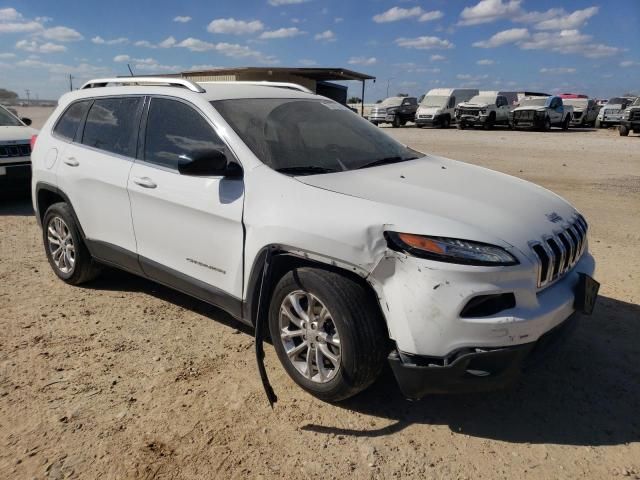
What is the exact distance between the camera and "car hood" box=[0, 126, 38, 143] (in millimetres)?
8227

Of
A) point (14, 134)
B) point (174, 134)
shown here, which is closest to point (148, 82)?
point (174, 134)

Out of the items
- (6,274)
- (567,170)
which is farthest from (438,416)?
(567,170)

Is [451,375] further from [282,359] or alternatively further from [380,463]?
[282,359]

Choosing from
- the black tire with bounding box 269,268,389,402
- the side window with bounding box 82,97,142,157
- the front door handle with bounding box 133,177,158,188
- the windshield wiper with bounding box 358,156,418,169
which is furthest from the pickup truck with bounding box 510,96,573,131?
the black tire with bounding box 269,268,389,402

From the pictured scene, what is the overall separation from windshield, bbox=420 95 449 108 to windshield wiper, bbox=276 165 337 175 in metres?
28.6

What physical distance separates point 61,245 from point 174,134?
1.88 m

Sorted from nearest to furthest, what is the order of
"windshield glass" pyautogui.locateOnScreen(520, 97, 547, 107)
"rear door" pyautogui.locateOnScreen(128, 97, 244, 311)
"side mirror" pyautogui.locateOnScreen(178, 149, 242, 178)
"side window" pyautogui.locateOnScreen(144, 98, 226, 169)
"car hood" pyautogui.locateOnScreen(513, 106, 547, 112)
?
"side mirror" pyautogui.locateOnScreen(178, 149, 242, 178) → "rear door" pyautogui.locateOnScreen(128, 97, 244, 311) → "side window" pyautogui.locateOnScreen(144, 98, 226, 169) → "car hood" pyautogui.locateOnScreen(513, 106, 547, 112) → "windshield glass" pyautogui.locateOnScreen(520, 97, 547, 107)

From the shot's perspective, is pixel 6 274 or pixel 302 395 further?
pixel 6 274

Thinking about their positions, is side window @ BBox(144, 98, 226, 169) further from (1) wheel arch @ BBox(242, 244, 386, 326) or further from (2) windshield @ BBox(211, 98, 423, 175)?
(1) wheel arch @ BBox(242, 244, 386, 326)

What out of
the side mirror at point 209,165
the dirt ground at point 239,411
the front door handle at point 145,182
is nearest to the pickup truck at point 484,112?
the dirt ground at point 239,411

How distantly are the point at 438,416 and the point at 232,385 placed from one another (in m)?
1.21

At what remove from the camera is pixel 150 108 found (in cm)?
390

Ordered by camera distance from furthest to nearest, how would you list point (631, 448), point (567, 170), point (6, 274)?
1. point (567, 170)
2. point (6, 274)
3. point (631, 448)

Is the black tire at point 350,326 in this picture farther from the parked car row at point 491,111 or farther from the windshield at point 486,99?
the windshield at point 486,99
